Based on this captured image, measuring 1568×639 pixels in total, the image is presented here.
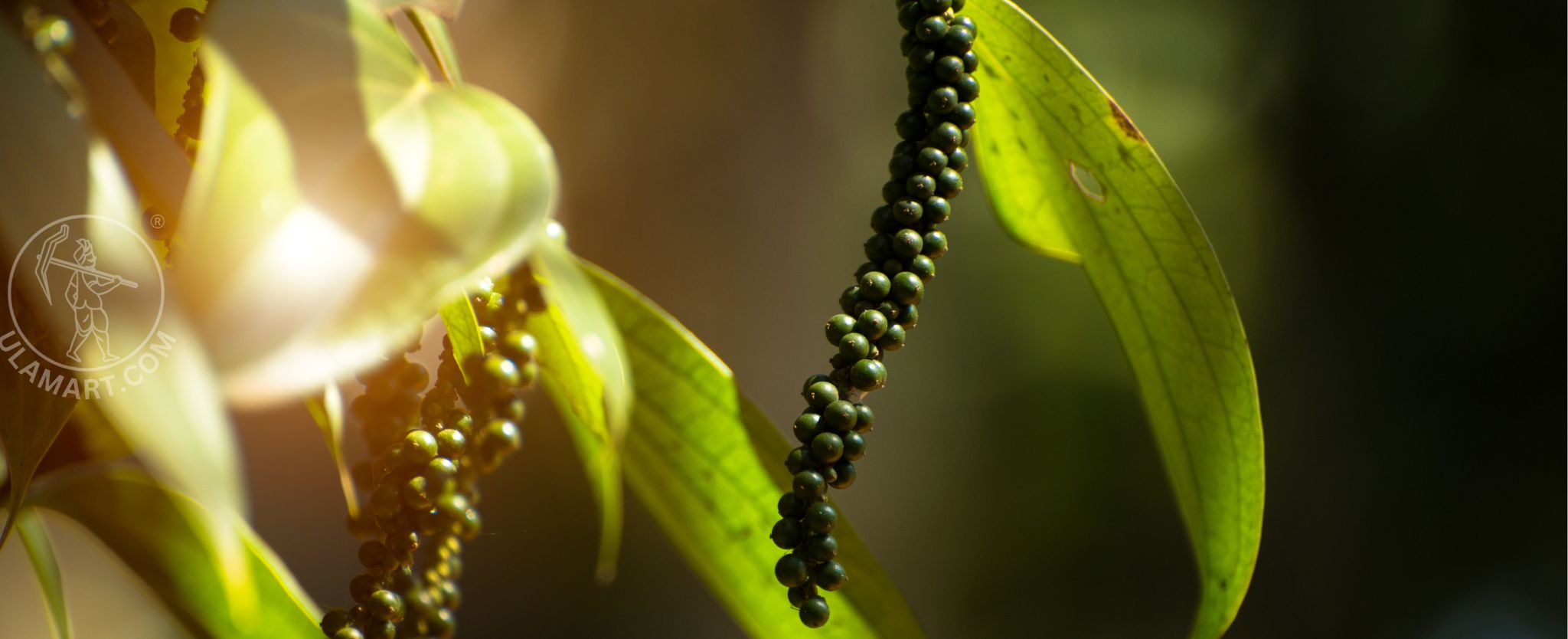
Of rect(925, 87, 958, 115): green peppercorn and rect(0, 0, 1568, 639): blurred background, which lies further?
rect(0, 0, 1568, 639): blurred background

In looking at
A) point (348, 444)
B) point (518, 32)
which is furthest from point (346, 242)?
point (518, 32)

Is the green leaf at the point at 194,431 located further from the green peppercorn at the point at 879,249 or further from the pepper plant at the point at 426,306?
the green peppercorn at the point at 879,249

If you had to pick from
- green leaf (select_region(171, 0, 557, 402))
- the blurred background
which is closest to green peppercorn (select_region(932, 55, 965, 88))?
green leaf (select_region(171, 0, 557, 402))

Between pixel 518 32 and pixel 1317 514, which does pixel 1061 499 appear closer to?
pixel 1317 514

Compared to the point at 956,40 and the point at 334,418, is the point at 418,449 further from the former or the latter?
the point at 956,40

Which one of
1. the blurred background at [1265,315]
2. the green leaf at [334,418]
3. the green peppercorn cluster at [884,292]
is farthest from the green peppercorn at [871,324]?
the blurred background at [1265,315]

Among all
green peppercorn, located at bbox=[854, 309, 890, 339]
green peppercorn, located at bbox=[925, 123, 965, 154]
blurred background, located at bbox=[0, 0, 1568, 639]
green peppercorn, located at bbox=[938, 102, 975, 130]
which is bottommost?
blurred background, located at bbox=[0, 0, 1568, 639]

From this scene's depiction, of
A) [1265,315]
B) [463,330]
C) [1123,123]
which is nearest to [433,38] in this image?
[463,330]

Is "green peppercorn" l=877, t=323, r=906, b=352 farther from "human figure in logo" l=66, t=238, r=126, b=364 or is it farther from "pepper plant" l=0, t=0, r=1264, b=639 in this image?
"human figure in logo" l=66, t=238, r=126, b=364
